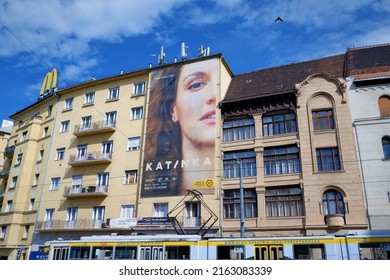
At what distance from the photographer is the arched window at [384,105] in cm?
2667

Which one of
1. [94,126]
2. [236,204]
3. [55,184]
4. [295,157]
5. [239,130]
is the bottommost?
[236,204]

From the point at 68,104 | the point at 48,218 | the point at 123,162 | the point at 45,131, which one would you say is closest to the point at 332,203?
the point at 123,162

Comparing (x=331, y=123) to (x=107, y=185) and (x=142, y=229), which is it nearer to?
(x=142, y=229)

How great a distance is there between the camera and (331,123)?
27953mm

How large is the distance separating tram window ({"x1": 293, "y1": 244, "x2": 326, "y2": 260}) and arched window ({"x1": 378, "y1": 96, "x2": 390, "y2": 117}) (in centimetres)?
1496

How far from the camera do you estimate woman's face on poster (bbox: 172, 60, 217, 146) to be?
103 ft

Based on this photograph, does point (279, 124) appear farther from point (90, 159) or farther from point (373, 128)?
point (90, 159)

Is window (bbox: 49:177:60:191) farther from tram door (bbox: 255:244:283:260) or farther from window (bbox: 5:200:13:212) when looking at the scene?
tram door (bbox: 255:244:283:260)

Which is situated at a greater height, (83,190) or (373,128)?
(373,128)

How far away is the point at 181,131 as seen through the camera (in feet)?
106

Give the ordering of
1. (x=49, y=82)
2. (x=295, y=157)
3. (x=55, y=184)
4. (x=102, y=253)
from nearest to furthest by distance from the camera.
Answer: (x=102, y=253)
(x=295, y=157)
(x=55, y=184)
(x=49, y=82)

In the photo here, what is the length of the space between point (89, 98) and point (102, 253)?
24.1m

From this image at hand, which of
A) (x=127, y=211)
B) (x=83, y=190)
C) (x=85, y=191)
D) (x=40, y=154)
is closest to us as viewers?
(x=127, y=211)

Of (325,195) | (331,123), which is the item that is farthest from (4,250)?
(331,123)
